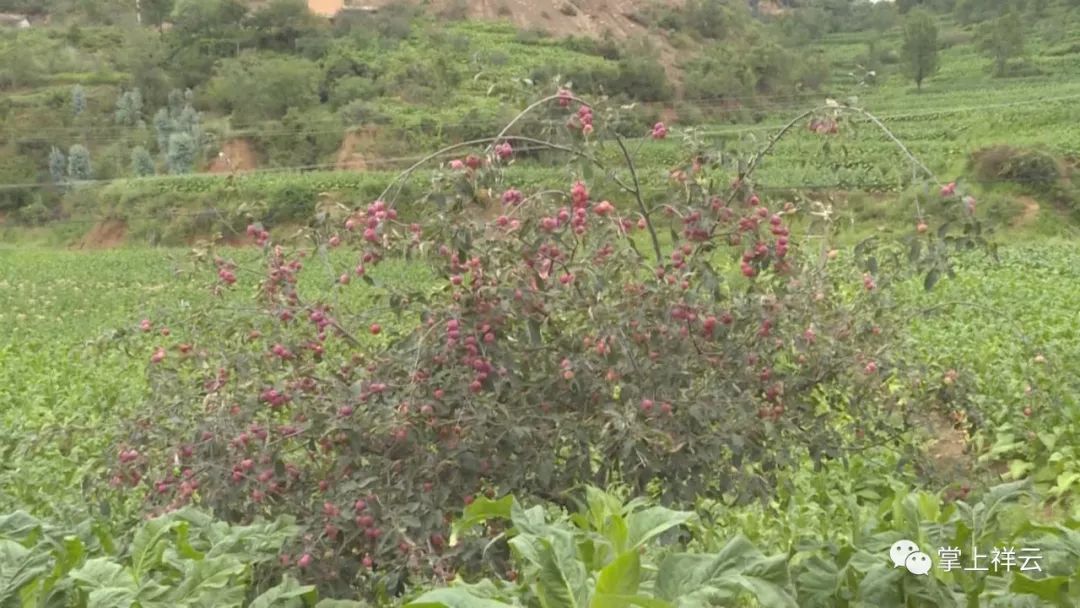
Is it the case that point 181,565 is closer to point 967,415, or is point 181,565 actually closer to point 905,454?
point 905,454

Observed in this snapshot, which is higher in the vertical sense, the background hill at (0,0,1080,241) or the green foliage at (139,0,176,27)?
the green foliage at (139,0,176,27)

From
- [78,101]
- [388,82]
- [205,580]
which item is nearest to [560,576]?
[205,580]

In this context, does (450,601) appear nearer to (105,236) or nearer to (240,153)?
(105,236)

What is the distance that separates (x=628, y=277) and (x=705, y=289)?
0.66 feet

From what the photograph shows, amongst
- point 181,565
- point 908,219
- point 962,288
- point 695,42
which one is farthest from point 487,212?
point 695,42

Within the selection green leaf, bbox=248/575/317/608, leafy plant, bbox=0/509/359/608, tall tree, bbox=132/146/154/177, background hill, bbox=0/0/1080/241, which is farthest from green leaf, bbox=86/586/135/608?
tall tree, bbox=132/146/154/177

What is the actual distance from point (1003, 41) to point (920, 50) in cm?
423

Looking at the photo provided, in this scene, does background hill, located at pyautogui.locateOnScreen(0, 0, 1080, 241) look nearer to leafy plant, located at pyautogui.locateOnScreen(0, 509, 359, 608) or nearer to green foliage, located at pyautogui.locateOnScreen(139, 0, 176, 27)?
green foliage, located at pyautogui.locateOnScreen(139, 0, 176, 27)

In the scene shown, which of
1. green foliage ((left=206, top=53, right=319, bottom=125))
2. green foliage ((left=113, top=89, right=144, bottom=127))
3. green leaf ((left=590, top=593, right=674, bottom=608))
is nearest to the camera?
green leaf ((left=590, top=593, right=674, bottom=608))

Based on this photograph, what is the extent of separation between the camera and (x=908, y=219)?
3371 mm

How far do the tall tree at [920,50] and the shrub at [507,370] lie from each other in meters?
41.3

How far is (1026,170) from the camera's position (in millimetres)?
25641

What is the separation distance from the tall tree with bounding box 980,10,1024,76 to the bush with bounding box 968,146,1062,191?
761 inches

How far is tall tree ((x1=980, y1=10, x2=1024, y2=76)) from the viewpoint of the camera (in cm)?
4406
